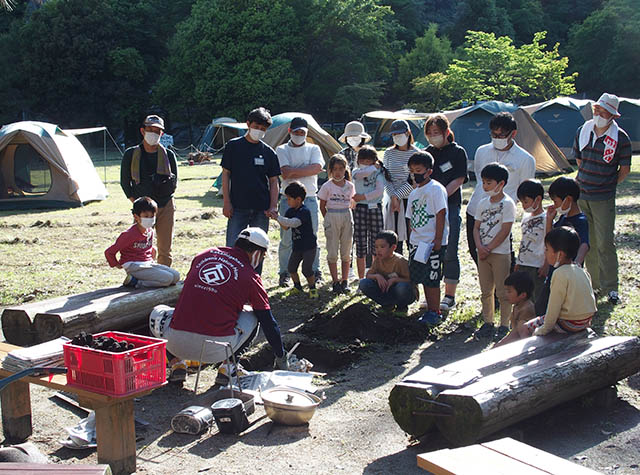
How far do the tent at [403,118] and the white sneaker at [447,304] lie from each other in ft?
25.1

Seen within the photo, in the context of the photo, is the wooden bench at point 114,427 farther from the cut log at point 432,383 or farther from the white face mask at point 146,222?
the white face mask at point 146,222

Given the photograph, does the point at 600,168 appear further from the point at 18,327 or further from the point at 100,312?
the point at 18,327

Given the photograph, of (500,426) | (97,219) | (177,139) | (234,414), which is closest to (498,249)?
(500,426)

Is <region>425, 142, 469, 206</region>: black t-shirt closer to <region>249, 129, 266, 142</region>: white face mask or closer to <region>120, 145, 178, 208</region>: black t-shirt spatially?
<region>249, 129, 266, 142</region>: white face mask

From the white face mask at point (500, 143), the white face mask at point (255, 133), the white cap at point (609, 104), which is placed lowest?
the white face mask at point (500, 143)

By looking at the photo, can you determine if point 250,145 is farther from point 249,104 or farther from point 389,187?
point 249,104

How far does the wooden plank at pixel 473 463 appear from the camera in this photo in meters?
2.98

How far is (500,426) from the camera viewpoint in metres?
3.86

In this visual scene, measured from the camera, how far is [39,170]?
1611 centimetres

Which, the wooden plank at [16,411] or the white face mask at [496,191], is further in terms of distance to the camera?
the white face mask at [496,191]

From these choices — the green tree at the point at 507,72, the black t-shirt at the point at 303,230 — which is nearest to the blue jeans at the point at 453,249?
the black t-shirt at the point at 303,230

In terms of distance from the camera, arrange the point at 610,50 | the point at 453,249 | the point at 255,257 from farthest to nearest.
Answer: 1. the point at 610,50
2. the point at 453,249
3. the point at 255,257

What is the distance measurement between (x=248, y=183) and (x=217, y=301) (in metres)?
2.31

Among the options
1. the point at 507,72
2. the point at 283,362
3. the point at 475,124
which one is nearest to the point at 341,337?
the point at 283,362
